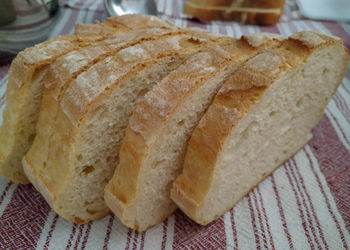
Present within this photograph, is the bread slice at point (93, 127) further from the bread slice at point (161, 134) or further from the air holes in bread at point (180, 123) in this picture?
the air holes in bread at point (180, 123)

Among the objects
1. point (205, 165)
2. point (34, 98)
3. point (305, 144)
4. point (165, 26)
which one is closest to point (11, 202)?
point (34, 98)

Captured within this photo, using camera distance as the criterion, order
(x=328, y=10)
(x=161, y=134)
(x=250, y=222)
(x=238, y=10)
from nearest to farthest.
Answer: (x=161, y=134) < (x=250, y=222) < (x=238, y=10) < (x=328, y=10)

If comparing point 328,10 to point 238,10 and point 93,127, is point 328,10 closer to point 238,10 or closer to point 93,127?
point 238,10

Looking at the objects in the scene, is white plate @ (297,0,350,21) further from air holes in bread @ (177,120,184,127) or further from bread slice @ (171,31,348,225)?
air holes in bread @ (177,120,184,127)

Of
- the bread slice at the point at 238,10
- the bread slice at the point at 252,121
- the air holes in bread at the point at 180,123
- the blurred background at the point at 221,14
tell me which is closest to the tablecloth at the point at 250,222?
the bread slice at the point at 252,121

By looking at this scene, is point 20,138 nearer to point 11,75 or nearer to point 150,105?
point 11,75

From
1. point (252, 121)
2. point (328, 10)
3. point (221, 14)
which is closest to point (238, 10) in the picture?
point (221, 14)

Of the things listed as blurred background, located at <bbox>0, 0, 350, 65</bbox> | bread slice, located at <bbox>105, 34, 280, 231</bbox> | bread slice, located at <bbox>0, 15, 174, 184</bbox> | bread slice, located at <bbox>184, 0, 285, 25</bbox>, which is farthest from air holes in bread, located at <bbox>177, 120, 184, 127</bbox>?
bread slice, located at <bbox>184, 0, 285, 25</bbox>
